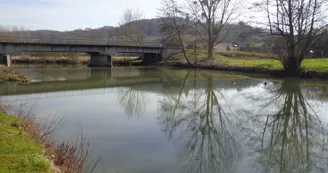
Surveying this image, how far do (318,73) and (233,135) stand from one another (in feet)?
75.3

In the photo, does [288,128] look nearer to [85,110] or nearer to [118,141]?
[118,141]

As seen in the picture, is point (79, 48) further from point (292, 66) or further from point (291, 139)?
point (291, 139)

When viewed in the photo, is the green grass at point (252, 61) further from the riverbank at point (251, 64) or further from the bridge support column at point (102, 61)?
the bridge support column at point (102, 61)

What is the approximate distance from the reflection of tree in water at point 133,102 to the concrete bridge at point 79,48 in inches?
916

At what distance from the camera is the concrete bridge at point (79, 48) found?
38.7 metres

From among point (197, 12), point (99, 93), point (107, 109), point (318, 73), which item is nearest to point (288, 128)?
point (107, 109)

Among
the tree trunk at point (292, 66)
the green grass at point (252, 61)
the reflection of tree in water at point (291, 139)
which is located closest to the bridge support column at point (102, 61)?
the green grass at point (252, 61)

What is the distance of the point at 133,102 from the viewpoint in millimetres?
17656

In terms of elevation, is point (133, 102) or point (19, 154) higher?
point (19, 154)

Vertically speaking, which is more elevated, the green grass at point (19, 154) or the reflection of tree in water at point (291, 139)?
the green grass at point (19, 154)

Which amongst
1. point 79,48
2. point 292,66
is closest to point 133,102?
point 292,66

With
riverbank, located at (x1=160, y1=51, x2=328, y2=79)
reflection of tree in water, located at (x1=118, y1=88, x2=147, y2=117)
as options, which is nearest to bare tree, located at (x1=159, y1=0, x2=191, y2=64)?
riverbank, located at (x1=160, y1=51, x2=328, y2=79)

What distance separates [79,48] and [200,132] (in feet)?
123

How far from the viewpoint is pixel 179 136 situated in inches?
424
